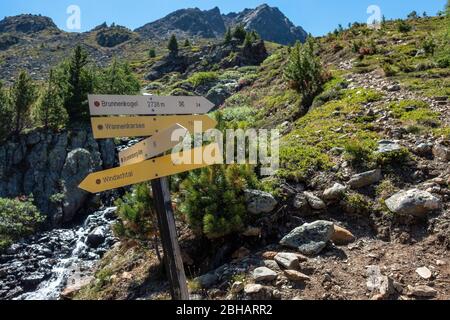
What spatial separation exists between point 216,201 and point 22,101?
27.8 m

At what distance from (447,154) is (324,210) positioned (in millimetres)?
3088

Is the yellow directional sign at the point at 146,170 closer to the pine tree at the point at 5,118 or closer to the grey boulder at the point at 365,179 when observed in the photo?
the grey boulder at the point at 365,179

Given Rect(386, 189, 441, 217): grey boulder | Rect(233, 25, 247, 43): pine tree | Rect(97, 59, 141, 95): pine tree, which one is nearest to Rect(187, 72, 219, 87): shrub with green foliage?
Rect(97, 59, 141, 95): pine tree

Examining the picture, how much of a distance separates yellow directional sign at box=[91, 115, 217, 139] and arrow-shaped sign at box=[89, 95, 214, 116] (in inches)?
2.9

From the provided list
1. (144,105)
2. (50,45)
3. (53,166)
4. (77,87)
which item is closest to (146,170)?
(144,105)

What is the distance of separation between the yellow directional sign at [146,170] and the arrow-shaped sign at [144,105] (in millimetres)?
629

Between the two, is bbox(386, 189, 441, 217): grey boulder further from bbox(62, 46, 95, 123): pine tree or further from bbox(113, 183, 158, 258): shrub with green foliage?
bbox(62, 46, 95, 123): pine tree

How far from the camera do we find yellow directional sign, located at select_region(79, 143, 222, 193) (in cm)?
420

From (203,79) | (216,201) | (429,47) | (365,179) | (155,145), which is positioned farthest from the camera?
(203,79)

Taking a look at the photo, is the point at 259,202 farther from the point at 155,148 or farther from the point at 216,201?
the point at 155,148

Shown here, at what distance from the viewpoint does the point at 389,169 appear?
870cm

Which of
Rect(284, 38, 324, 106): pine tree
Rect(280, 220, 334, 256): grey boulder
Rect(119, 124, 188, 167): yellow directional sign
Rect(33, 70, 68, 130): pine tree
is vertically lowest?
Rect(280, 220, 334, 256): grey boulder

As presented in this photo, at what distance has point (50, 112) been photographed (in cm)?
2838

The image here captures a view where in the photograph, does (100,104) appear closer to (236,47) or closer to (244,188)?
(244,188)
